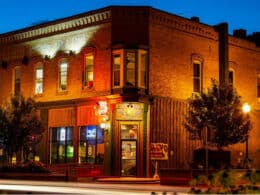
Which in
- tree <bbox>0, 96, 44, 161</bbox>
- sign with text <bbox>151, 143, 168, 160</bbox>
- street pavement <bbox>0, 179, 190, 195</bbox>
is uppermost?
tree <bbox>0, 96, 44, 161</bbox>

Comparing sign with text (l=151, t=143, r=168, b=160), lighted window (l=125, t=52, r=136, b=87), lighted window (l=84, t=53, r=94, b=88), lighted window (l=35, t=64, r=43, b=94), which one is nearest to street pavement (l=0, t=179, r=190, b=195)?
sign with text (l=151, t=143, r=168, b=160)

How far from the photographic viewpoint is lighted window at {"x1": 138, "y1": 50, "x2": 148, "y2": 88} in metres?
35.0

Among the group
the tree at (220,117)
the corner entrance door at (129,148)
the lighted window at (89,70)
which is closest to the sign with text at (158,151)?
the corner entrance door at (129,148)

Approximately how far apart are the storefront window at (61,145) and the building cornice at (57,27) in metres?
7.04

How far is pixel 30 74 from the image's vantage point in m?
41.6

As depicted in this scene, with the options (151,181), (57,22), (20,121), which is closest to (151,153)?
(151,181)

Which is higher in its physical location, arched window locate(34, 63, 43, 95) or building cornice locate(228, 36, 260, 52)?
building cornice locate(228, 36, 260, 52)

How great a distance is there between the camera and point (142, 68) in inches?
1389

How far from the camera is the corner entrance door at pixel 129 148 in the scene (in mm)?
34500

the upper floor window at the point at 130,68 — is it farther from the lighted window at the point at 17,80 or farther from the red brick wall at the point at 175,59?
the lighted window at the point at 17,80

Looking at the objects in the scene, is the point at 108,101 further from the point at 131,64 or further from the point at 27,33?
the point at 27,33

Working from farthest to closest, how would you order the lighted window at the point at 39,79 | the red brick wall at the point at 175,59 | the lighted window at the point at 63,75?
the lighted window at the point at 39,79
the lighted window at the point at 63,75
the red brick wall at the point at 175,59

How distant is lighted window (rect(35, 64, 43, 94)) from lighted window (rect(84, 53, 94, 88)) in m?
4.86

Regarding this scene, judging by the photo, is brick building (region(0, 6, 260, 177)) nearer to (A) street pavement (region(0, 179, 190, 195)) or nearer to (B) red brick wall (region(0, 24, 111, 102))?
(B) red brick wall (region(0, 24, 111, 102))
